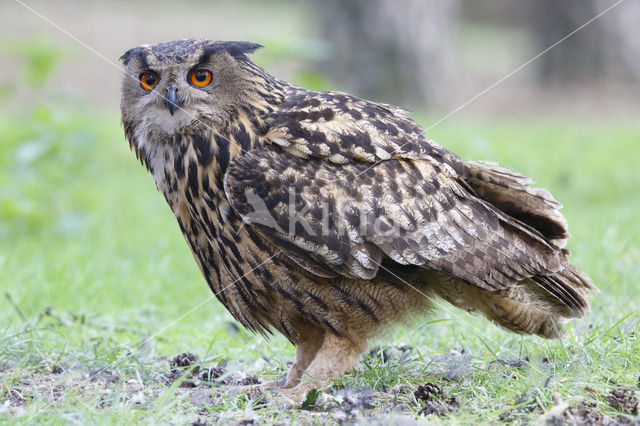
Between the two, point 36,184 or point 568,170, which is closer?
point 36,184

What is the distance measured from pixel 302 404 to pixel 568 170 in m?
6.77

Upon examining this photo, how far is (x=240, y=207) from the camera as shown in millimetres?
3467

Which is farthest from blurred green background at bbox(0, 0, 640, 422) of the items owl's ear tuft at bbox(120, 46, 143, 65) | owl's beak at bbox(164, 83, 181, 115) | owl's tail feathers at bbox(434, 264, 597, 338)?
owl's beak at bbox(164, 83, 181, 115)

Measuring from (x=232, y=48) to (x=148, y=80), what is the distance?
1.51 feet

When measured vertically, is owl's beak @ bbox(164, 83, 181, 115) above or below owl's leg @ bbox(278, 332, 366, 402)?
above

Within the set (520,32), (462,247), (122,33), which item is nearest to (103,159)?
(462,247)

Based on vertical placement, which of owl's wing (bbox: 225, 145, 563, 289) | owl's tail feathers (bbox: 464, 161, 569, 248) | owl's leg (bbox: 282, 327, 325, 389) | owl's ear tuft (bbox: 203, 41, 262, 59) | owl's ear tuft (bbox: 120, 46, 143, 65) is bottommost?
owl's leg (bbox: 282, 327, 325, 389)

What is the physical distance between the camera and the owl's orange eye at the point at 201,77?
3803mm

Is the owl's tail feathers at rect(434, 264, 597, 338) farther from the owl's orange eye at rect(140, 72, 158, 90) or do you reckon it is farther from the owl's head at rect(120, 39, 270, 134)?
the owl's orange eye at rect(140, 72, 158, 90)

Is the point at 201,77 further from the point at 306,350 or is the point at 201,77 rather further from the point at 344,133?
the point at 306,350

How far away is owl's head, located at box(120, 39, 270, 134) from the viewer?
3771 mm

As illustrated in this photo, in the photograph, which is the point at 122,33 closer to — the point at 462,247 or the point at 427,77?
the point at 427,77

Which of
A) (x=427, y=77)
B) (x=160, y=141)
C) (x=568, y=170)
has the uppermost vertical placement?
(x=427, y=77)

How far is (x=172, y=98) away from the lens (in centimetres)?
372
